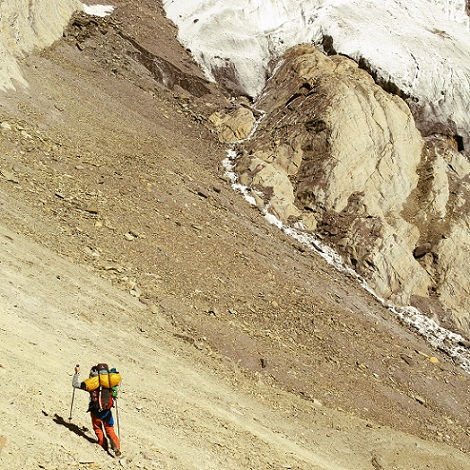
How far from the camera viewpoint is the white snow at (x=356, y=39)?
3284 cm

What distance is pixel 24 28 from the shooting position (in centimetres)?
2570

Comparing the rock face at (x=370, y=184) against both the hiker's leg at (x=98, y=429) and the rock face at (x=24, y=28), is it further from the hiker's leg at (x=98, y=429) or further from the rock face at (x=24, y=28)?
the hiker's leg at (x=98, y=429)

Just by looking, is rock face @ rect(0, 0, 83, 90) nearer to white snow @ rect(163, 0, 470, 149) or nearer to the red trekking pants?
white snow @ rect(163, 0, 470, 149)

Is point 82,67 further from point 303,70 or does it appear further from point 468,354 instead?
point 468,354

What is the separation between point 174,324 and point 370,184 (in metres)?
14.2

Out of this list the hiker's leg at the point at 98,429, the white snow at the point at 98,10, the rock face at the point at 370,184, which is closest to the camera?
the hiker's leg at the point at 98,429

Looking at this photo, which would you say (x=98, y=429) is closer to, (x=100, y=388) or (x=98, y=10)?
(x=100, y=388)

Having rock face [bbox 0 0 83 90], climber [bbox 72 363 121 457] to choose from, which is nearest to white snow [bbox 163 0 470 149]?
rock face [bbox 0 0 83 90]

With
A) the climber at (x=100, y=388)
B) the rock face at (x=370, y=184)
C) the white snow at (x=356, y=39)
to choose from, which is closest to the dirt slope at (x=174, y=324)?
the climber at (x=100, y=388)

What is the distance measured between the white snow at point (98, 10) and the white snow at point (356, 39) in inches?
179

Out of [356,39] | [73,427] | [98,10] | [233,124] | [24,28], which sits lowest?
[73,427]

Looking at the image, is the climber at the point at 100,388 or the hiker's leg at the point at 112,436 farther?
the hiker's leg at the point at 112,436

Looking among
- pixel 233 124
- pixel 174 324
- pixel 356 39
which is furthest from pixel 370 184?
pixel 174 324

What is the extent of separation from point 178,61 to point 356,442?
2460 centimetres
